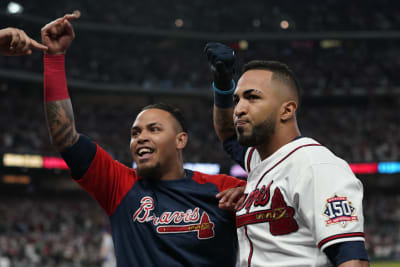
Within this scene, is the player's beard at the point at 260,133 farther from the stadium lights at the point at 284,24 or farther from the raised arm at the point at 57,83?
the stadium lights at the point at 284,24

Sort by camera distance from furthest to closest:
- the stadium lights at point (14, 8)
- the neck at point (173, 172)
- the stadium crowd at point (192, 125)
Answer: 1. the stadium lights at point (14, 8)
2. the stadium crowd at point (192, 125)
3. the neck at point (173, 172)

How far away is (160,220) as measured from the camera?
317cm

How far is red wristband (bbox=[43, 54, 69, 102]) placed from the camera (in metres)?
2.91

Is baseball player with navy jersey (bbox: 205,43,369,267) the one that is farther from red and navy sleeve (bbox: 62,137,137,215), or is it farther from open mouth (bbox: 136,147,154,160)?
red and navy sleeve (bbox: 62,137,137,215)

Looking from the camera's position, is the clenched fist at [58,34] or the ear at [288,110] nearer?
the ear at [288,110]

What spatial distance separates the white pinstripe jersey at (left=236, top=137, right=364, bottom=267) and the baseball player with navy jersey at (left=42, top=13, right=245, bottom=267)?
1.57 ft

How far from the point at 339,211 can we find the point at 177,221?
129cm

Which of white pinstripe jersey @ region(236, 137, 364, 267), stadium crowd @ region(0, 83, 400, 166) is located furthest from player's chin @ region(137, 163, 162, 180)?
stadium crowd @ region(0, 83, 400, 166)

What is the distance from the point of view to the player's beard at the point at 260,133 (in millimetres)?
2674

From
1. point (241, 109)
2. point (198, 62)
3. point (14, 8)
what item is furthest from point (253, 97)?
point (198, 62)

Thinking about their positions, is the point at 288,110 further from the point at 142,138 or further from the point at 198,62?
the point at 198,62

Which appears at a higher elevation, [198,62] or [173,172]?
[198,62]

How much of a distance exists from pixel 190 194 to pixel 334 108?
31378mm

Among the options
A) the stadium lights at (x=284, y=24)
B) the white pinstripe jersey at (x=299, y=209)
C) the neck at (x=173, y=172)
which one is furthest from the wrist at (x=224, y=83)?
the stadium lights at (x=284, y=24)
